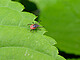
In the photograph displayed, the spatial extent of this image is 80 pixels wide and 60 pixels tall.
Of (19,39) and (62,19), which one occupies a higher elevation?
(19,39)

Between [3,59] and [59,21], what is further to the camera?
[59,21]

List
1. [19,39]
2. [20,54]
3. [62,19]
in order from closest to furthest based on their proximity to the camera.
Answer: [20,54]
[19,39]
[62,19]

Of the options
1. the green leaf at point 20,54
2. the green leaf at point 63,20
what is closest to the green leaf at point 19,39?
the green leaf at point 20,54

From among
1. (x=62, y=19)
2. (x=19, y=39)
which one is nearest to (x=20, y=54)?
(x=19, y=39)

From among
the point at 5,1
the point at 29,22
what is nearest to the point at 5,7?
the point at 5,1

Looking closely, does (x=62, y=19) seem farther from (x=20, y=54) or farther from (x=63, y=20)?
(x=20, y=54)

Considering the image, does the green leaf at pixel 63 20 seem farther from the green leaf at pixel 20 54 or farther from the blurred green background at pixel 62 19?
the green leaf at pixel 20 54

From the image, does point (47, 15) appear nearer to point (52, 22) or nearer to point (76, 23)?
point (52, 22)
